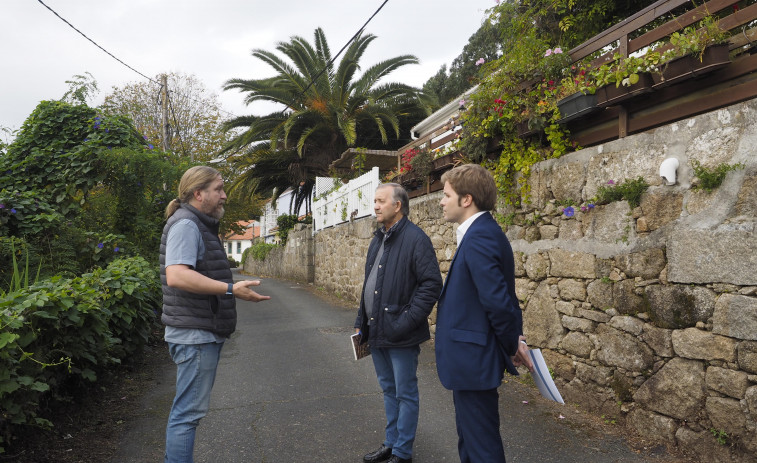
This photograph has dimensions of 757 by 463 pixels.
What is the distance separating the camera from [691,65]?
3389 millimetres

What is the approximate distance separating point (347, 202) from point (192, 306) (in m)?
9.86

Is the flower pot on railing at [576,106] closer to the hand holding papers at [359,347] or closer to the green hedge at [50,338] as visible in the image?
the hand holding papers at [359,347]

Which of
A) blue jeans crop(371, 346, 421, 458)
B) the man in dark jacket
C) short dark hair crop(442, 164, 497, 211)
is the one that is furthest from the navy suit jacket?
blue jeans crop(371, 346, 421, 458)

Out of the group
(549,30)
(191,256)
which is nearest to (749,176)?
(191,256)

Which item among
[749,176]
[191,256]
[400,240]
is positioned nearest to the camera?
[191,256]

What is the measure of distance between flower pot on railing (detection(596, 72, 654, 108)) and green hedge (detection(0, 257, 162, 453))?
423cm

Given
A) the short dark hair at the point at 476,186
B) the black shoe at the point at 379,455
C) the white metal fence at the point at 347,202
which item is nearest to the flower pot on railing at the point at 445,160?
the white metal fence at the point at 347,202

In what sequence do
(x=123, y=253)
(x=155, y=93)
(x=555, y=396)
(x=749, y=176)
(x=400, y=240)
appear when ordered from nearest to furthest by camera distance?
(x=555, y=396), (x=749, y=176), (x=400, y=240), (x=123, y=253), (x=155, y=93)

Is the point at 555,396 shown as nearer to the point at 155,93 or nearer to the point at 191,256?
the point at 191,256

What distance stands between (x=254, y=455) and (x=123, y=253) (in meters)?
4.92

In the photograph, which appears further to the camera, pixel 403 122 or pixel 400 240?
pixel 403 122

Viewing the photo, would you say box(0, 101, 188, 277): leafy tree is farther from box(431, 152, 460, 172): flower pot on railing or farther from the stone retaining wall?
the stone retaining wall

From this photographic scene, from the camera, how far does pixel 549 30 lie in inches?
270

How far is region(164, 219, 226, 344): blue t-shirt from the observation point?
8.38 ft
